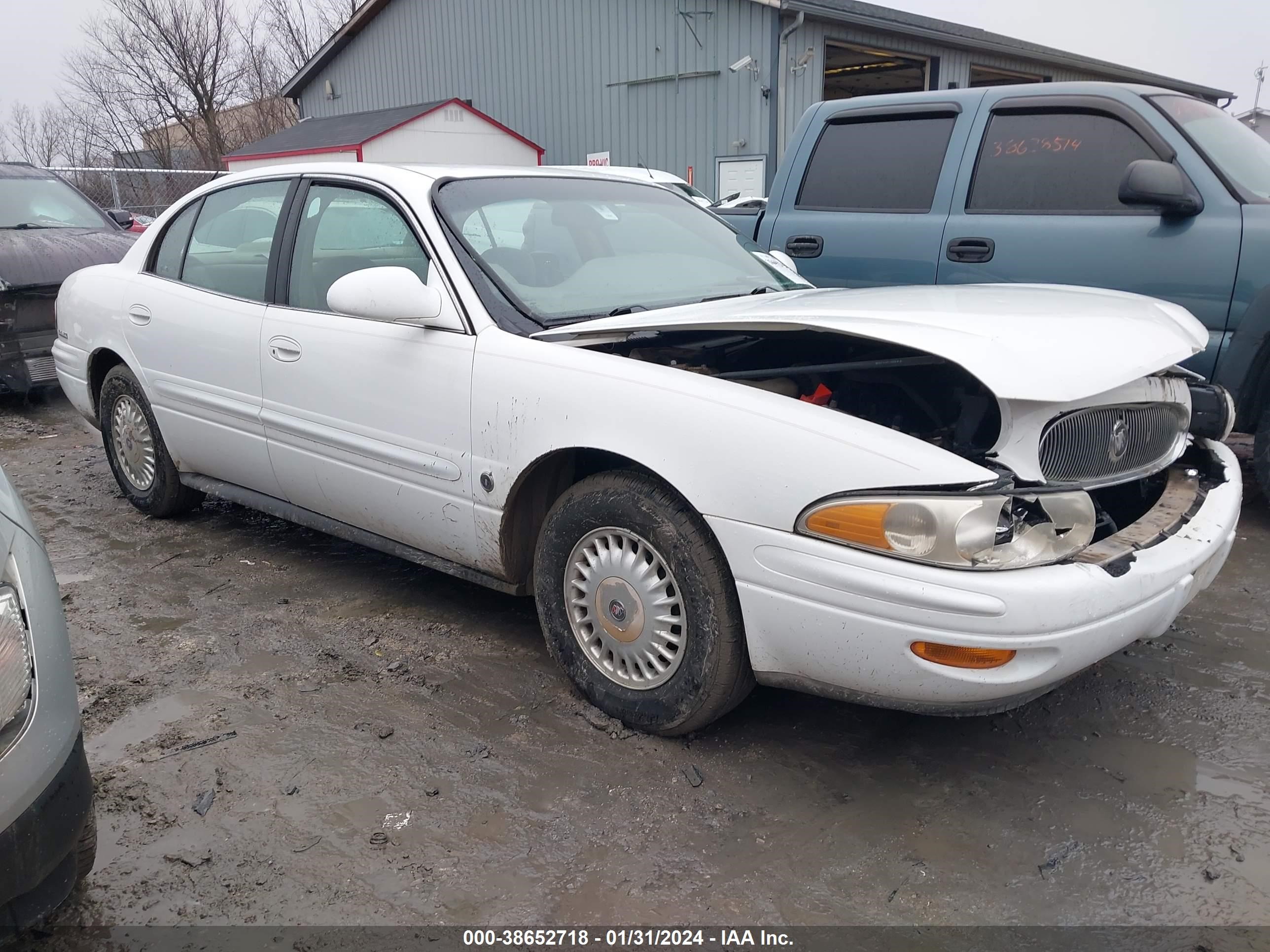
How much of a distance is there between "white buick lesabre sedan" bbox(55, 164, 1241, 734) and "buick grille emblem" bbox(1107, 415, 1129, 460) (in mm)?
11

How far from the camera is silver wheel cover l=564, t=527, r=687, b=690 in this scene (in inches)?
109

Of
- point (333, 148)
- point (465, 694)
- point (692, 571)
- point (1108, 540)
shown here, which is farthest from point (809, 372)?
point (333, 148)

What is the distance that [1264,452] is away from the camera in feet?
14.5

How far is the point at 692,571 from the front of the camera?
2.61m

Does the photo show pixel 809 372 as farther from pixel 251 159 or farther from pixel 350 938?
pixel 251 159

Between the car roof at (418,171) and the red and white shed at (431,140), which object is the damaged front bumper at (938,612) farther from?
the red and white shed at (431,140)

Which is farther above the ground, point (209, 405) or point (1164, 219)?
point (1164, 219)

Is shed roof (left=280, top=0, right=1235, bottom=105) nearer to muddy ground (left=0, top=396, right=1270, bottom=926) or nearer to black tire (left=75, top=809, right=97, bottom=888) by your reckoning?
muddy ground (left=0, top=396, right=1270, bottom=926)

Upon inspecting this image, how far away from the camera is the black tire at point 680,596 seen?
2607 mm

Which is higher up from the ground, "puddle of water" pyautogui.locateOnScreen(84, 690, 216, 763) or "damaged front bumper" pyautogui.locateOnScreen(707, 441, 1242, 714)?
"damaged front bumper" pyautogui.locateOnScreen(707, 441, 1242, 714)

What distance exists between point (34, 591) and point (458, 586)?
86.1 inches

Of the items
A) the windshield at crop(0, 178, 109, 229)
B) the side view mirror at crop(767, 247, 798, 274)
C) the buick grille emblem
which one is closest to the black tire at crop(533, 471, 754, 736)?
the buick grille emblem

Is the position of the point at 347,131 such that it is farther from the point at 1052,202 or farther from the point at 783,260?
the point at 1052,202

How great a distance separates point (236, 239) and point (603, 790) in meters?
2.85
